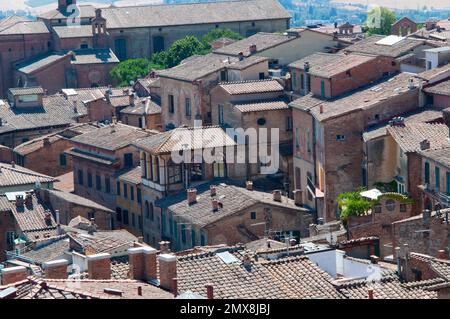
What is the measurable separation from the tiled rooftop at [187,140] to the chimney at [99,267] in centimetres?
2027

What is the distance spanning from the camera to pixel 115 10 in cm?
8175

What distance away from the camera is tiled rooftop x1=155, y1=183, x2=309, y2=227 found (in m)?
38.2

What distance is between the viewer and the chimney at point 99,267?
862 inches

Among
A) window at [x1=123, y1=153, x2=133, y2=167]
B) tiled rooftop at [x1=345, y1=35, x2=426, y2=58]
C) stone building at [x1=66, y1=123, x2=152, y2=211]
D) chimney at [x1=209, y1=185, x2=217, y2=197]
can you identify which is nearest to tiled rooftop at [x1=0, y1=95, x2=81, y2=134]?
stone building at [x1=66, y1=123, x2=152, y2=211]

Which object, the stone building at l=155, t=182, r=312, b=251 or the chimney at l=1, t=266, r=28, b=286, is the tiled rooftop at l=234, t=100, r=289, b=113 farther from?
the chimney at l=1, t=266, r=28, b=286

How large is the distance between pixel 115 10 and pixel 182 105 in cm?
3128

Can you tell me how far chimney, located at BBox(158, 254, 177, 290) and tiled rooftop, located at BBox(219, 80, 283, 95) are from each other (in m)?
25.9

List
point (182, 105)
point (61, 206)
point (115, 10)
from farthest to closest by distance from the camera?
point (115, 10), point (182, 105), point (61, 206)

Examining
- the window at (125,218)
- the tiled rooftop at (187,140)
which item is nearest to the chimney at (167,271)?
→ the tiled rooftop at (187,140)

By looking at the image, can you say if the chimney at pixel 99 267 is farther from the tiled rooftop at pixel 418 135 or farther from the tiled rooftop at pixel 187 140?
the tiled rooftop at pixel 187 140
